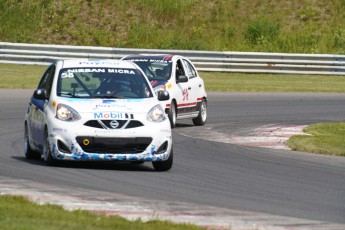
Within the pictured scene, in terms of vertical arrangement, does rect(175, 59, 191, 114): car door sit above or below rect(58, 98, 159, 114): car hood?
below

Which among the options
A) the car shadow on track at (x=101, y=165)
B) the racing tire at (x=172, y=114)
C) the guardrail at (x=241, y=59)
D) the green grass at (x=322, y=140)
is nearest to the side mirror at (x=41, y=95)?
the car shadow on track at (x=101, y=165)

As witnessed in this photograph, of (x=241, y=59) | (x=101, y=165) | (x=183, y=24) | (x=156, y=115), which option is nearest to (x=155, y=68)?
(x=101, y=165)

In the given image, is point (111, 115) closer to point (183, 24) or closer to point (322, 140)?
point (322, 140)

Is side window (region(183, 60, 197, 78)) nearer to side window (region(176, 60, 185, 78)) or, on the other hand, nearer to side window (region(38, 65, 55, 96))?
side window (region(176, 60, 185, 78))

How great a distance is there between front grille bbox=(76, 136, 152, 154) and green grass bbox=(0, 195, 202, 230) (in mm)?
3706

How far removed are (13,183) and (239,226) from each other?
346 cm

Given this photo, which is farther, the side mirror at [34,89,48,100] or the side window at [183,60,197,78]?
the side window at [183,60,197,78]

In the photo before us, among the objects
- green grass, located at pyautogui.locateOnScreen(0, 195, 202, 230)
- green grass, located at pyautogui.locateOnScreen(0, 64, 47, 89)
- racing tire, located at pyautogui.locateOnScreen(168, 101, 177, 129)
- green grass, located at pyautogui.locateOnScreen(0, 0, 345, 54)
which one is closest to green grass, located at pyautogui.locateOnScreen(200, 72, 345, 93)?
green grass, located at pyautogui.locateOnScreen(0, 0, 345, 54)

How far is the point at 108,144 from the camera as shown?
45.6 ft

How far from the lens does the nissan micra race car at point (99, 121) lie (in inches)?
548

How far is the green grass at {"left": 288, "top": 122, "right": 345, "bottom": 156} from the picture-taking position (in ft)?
58.5

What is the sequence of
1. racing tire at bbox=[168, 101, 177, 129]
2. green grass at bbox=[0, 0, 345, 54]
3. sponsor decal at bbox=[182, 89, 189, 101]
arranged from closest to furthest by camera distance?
1. racing tire at bbox=[168, 101, 177, 129]
2. sponsor decal at bbox=[182, 89, 189, 101]
3. green grass at bbox=[0, 0, 345, 54]

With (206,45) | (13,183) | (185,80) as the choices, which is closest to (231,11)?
(206,45)

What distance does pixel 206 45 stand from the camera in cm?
4169
